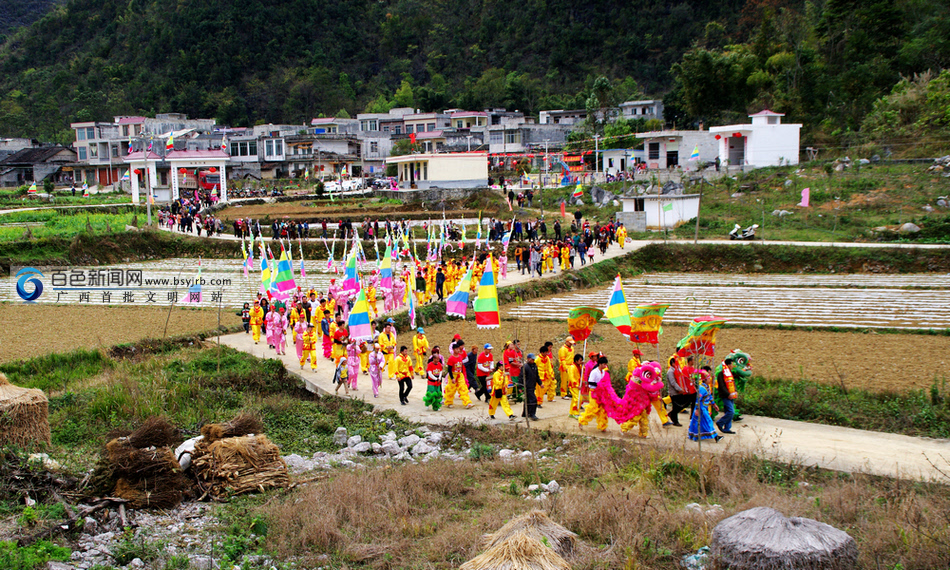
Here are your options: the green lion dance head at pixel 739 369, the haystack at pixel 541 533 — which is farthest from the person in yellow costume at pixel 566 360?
the haystack at pixel 541 533

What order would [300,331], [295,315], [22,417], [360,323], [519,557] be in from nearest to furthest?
[519,557], [22,417], [360,323], [300,331], [295,315]

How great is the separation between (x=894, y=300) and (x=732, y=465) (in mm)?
15662

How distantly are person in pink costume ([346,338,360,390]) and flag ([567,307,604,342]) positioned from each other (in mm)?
4043

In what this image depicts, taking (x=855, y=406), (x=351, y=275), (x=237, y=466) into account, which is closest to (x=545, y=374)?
(x=855, y=406)

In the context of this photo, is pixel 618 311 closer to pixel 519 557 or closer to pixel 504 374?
pixel 504 374

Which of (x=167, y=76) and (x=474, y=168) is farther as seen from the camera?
(x=167, y=76)

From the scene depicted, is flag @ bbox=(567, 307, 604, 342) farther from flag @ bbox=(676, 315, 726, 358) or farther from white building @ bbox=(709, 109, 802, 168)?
white building @ bbox=(709, 109, 802, 168)

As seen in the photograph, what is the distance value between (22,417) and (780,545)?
9.18m

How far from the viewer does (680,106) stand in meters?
65.5

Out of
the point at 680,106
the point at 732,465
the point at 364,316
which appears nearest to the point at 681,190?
the point at 680,106

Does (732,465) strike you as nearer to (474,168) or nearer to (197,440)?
(197,440)

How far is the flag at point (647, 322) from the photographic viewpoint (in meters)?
12.7

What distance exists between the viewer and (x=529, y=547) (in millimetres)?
6570

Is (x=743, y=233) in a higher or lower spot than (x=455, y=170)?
lower
